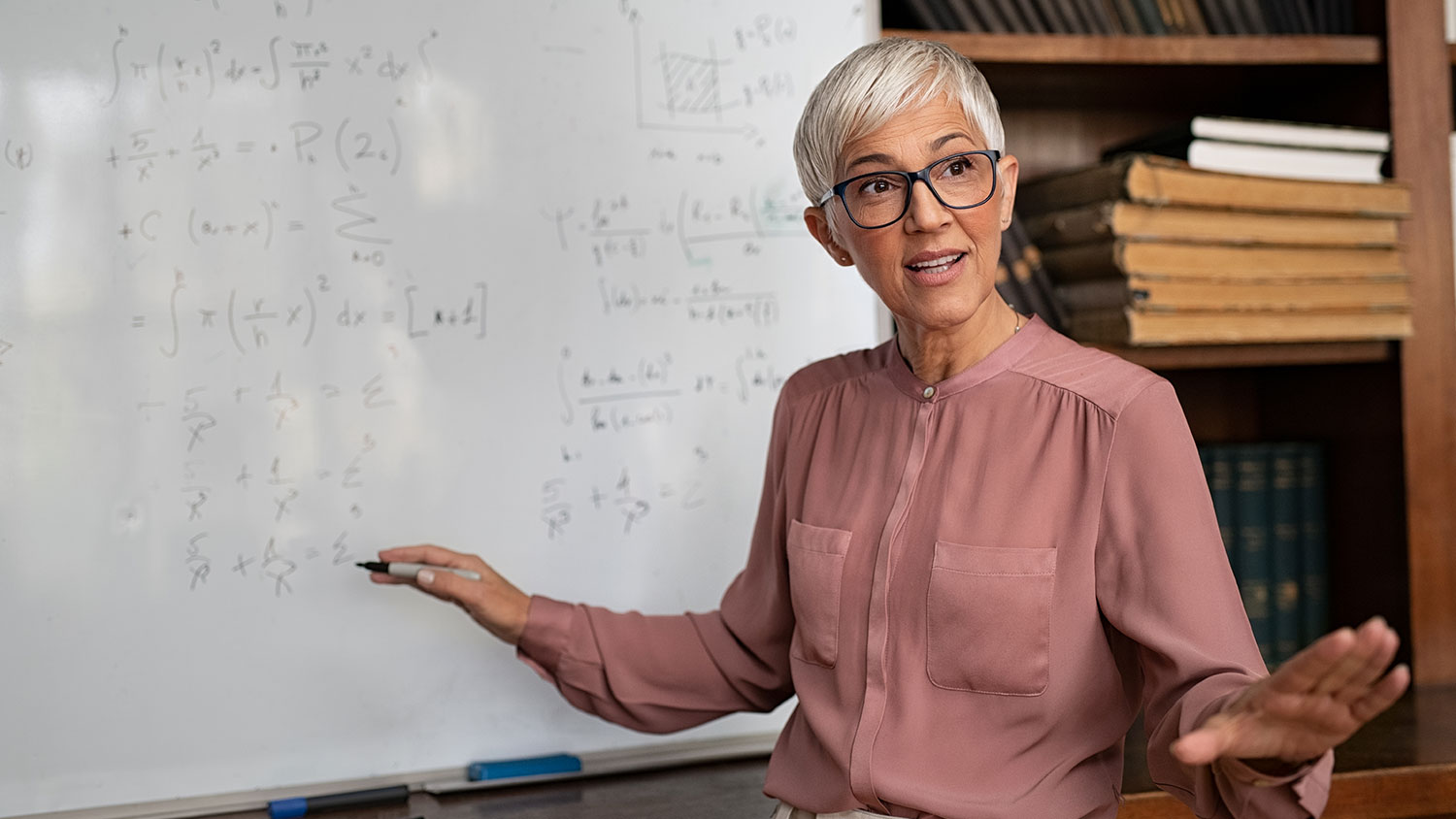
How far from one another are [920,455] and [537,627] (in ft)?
1.56

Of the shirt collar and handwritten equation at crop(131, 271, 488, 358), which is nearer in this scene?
the shirt collar

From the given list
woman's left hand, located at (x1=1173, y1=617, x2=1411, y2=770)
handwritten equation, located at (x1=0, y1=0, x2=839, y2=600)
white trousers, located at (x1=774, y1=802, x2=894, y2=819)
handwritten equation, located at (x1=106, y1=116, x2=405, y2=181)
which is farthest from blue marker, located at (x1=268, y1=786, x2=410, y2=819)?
woman's left hand, located at (x1=1173, y1=617, x2=1411, y2=770)

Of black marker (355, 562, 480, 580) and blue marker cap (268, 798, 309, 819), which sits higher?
black marker (355, 562, 480, 580)

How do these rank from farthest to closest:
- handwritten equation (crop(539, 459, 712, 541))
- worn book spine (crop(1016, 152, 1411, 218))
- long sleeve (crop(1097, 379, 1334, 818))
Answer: worn book spine (crop(1016, 152, 1411, 218)) → handwritten equation (crop(539, 459, 712, 541)) → long sleeve (crop(1097, 379, 1334, 818))

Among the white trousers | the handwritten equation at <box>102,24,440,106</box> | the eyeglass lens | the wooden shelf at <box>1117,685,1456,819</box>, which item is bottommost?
the wooden shelf at <box>1117,685,1456,819</box>

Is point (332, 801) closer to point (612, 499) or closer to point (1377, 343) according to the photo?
point (612, 499)

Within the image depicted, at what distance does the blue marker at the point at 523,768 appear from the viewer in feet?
4.80

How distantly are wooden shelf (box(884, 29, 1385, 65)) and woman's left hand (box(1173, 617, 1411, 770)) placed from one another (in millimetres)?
1123

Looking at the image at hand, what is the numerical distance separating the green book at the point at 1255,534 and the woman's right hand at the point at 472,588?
1.17m

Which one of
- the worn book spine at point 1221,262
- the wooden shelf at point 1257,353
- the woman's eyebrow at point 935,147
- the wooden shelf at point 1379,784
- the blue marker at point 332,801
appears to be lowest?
the wooden shelf at point 1379,784

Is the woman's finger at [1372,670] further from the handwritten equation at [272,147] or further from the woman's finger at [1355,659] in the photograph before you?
Result: the handwritten equation at [272,147]

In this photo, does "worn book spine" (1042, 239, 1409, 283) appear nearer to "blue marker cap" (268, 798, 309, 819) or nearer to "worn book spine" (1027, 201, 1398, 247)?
"worn book spine" (1027, 201, 1398, 247)

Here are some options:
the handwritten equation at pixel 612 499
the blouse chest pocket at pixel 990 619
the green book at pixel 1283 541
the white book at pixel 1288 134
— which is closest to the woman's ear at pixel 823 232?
the blouse chest pocket at pixel 990 619

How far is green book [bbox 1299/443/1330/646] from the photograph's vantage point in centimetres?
191
